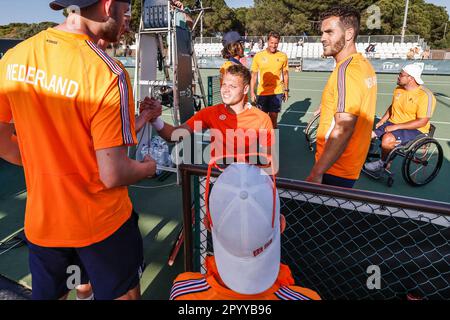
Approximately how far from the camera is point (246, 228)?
108 centimetres

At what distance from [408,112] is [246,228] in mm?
4524

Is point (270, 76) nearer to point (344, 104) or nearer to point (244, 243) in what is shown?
point (344, 104)

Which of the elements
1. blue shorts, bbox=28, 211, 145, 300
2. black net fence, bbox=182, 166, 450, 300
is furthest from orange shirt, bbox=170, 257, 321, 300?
black net fence, bbox=182, 166, 450, 300

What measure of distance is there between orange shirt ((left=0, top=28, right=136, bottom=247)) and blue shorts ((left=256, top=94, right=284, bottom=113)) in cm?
543

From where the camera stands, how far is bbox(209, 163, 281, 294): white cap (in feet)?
3.57

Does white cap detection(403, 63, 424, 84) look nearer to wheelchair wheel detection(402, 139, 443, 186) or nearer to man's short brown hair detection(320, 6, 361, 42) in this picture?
wheelchair wheel detection(402, 139, 443, 186)

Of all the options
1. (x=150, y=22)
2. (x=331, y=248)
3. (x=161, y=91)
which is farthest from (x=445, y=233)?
(x=150, y=22)

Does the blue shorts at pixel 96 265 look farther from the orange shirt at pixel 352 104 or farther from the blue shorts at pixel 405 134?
the blue shorts at pixel 405 134

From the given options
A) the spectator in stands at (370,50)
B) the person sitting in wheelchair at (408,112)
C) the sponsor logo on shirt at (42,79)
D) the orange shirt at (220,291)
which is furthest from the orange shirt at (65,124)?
the spectator in stands at (370,50)

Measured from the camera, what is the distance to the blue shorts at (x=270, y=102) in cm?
654

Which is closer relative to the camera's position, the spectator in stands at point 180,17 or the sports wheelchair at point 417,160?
the spectator in stands at point 180,17

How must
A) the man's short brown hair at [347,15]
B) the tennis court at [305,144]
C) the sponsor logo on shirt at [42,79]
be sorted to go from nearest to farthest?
the sponsor logo on shirt at [42,79]
the man's short brown hair at [347,15]
the tennis court at [305,144]

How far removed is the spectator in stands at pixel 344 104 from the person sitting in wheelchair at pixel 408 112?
8.27 ft

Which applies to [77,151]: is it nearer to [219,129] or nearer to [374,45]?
[219,129]
